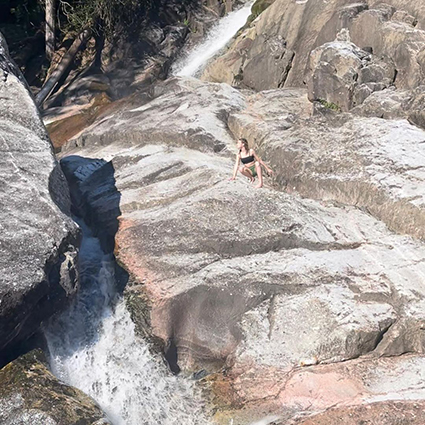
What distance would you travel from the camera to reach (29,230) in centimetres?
1017

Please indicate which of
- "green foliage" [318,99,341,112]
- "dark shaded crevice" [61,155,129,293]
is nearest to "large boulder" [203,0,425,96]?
"green foliage" [318,99,341,112]

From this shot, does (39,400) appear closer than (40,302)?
Yes

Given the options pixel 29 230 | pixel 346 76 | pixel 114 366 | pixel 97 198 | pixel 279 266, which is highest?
pixel 346 76

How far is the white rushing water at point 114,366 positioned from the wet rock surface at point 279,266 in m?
0.46

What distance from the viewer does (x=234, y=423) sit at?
31.8 feet

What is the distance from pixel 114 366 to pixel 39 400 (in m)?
2.12

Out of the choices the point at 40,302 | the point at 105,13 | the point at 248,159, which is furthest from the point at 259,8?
the point at 40,302

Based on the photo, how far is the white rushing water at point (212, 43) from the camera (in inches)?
1044

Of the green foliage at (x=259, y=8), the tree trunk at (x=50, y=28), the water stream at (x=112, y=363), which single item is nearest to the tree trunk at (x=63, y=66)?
the tree trunk at (x=50, y=28)

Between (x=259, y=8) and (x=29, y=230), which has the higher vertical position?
(x=259, y=8)

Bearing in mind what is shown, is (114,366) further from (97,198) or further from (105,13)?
(105,13)

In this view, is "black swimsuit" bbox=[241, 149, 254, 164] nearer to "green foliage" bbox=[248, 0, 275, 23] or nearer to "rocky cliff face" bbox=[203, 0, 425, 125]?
"rocky cliff face" bbox=[203, 0, 425, 125]

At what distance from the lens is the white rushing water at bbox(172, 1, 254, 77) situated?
26.5 metres

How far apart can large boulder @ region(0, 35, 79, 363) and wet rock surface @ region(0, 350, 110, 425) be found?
20.7 inches
